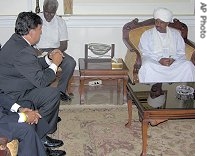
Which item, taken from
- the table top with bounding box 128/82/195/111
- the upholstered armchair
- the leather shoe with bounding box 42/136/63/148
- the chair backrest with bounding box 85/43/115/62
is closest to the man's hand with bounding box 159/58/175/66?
the upholstered armchair

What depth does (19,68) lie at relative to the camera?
3256mm

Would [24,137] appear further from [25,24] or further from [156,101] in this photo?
[156,101]

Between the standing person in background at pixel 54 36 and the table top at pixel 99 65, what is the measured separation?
193 millimetres

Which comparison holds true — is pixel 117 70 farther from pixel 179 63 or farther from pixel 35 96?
pixel 35 96

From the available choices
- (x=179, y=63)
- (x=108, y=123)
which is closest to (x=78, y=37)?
(x=179, y=63)

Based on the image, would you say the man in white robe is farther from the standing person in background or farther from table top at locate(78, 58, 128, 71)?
the standing person in background

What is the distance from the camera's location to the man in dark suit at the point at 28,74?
3.27 m

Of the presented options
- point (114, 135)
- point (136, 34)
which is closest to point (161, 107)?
point (114, 135)

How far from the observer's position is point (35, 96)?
3613 mm

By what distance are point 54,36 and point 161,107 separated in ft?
8.23

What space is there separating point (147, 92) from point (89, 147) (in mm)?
945

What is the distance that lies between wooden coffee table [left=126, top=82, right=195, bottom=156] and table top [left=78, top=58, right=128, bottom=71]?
100 centimetres

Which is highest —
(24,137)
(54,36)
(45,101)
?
(54,36)
